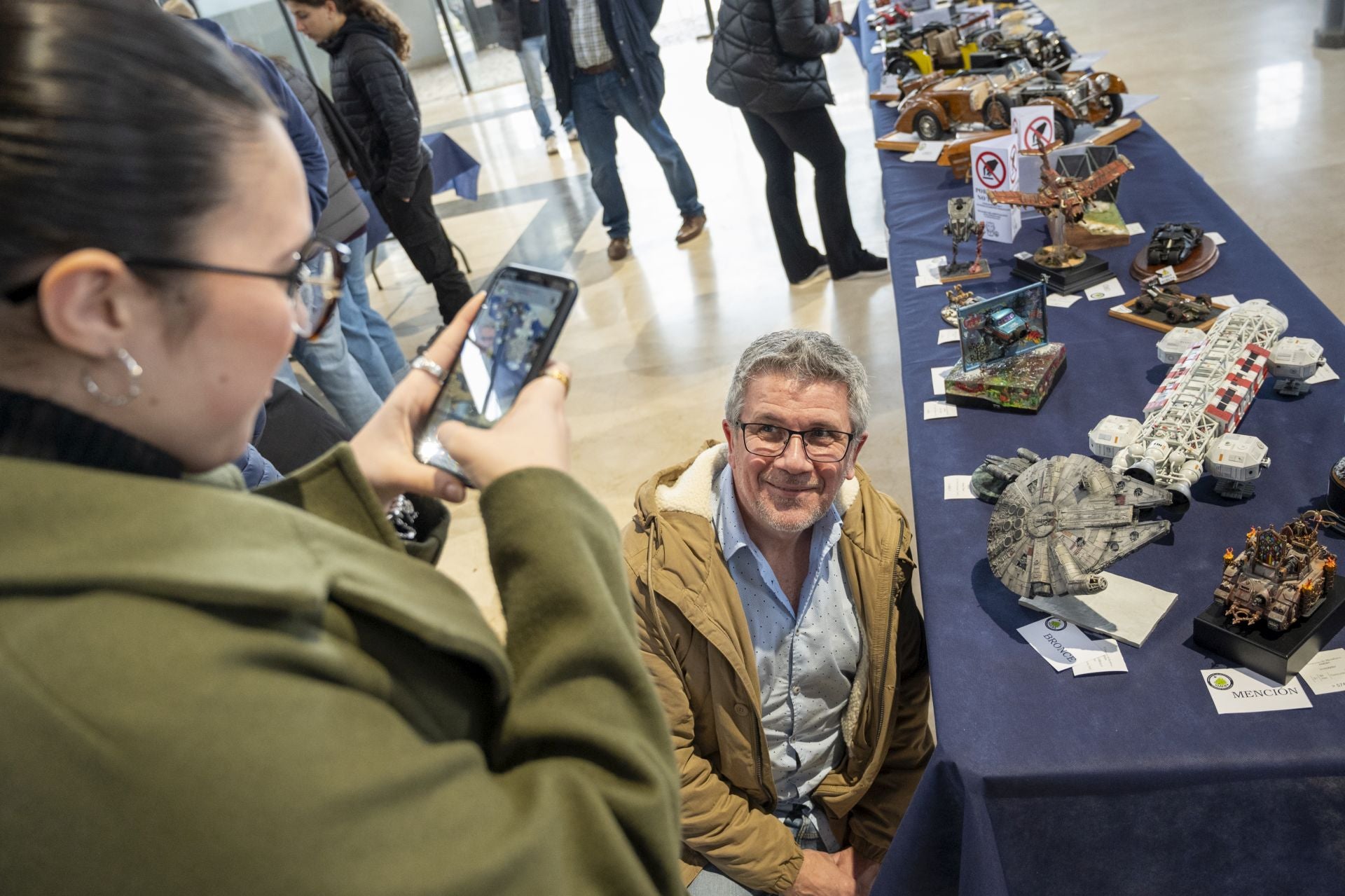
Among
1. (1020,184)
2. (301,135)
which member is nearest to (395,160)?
(301,135)

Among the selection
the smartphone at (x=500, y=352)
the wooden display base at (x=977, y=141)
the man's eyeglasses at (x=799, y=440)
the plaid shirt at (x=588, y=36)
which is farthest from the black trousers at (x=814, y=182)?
the smartphone at (x=500, y=352)

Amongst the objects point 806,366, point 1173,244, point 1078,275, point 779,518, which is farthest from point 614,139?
point 779,518

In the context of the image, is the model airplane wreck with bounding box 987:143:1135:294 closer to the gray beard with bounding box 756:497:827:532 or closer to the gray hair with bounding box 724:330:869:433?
the gray hair with bounding box 724:330:869:433

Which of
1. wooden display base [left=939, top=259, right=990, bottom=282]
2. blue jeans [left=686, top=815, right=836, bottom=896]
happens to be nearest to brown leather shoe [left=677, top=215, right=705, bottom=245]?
wooden display base [left=939, top=259, right=990, bottom=282]

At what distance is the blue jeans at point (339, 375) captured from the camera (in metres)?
3.50

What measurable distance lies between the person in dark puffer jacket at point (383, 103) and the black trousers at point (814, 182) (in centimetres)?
163

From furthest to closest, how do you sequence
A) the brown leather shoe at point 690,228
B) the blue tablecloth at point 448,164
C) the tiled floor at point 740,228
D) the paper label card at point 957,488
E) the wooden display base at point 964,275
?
the brown leather shoe at point 690,228 < the blue tablecloth at point 448,164 < the tiled floor at point 740,228 < the wooden display base at point 964,275 < the paper label card at point 957,488

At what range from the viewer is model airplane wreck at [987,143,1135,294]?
282 cm

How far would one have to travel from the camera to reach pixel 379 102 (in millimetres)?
4008

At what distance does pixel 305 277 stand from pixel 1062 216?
2.67m

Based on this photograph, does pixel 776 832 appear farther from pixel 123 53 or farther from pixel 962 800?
pixel 123 53

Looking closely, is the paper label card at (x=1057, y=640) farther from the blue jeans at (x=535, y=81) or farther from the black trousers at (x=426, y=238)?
the blue jeans at (x=535, y=81)

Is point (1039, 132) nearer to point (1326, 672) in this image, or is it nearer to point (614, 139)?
point (1326, 672)

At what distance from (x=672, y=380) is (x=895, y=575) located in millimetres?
2861
